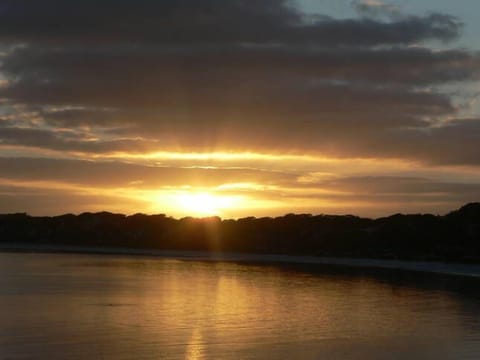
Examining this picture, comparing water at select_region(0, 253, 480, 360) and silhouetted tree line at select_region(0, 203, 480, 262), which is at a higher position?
silhouetted tree line at select_region(0, 203, 480, 262)

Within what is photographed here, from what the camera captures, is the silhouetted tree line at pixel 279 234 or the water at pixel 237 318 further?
the silhouetted tree line at pixel 279 234

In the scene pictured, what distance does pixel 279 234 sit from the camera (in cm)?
11544

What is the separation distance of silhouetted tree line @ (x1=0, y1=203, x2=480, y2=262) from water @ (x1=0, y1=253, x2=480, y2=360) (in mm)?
31806

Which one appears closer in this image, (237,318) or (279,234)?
(237,318)

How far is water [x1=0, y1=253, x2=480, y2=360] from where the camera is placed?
25000 millimetres

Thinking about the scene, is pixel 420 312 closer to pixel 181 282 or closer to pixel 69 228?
pixel 181 282

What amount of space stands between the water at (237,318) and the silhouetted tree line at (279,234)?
1252 inches

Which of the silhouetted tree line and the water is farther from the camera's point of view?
the silhouetted tree line

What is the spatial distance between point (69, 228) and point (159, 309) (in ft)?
393

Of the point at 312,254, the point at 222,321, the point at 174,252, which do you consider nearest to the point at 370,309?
the point at 222,321

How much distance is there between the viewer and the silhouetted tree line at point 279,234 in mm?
89500

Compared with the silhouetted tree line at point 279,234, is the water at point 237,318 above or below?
below

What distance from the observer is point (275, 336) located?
28328mm

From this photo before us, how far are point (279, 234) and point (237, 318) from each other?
82088mm
